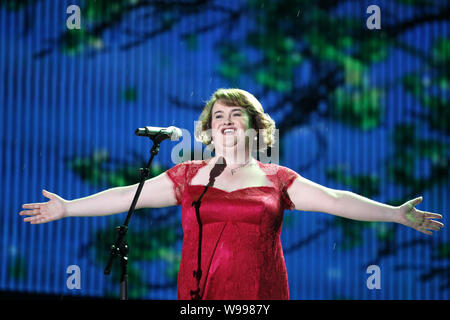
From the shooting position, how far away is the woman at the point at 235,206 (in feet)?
6.32

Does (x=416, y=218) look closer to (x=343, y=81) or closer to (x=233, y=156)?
(x=233, y=156)

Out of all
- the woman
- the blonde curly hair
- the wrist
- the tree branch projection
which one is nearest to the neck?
the woman

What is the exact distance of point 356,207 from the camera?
80.0 inches

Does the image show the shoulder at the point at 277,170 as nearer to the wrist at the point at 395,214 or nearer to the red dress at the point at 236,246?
the red dress at the point at 236,246

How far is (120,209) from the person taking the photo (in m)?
2.15

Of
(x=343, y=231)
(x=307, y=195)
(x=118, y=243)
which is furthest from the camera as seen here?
(x=343, y=231)

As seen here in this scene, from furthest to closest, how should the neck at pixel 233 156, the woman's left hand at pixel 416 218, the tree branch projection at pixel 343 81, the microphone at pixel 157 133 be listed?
the tree branch projection at pixel 343 81
the neck at pixel 233 156
the woman's left hand at pixel 416 218
the microphone at pixel 157 133

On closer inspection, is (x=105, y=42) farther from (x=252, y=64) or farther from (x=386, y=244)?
(x=386, y=244)

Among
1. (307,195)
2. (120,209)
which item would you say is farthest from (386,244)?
(120,209)

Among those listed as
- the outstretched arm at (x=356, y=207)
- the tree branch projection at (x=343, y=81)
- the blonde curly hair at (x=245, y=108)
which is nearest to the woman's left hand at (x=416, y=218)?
the outstretched arm at (x=356, y=207)

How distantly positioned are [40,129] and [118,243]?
2724 millimetres

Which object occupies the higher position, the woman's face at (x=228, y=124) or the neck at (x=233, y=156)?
the woman's face at (x=228, y=124)

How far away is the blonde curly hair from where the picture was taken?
215 centimetres

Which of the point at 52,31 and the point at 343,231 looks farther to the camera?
the point at 52,31
